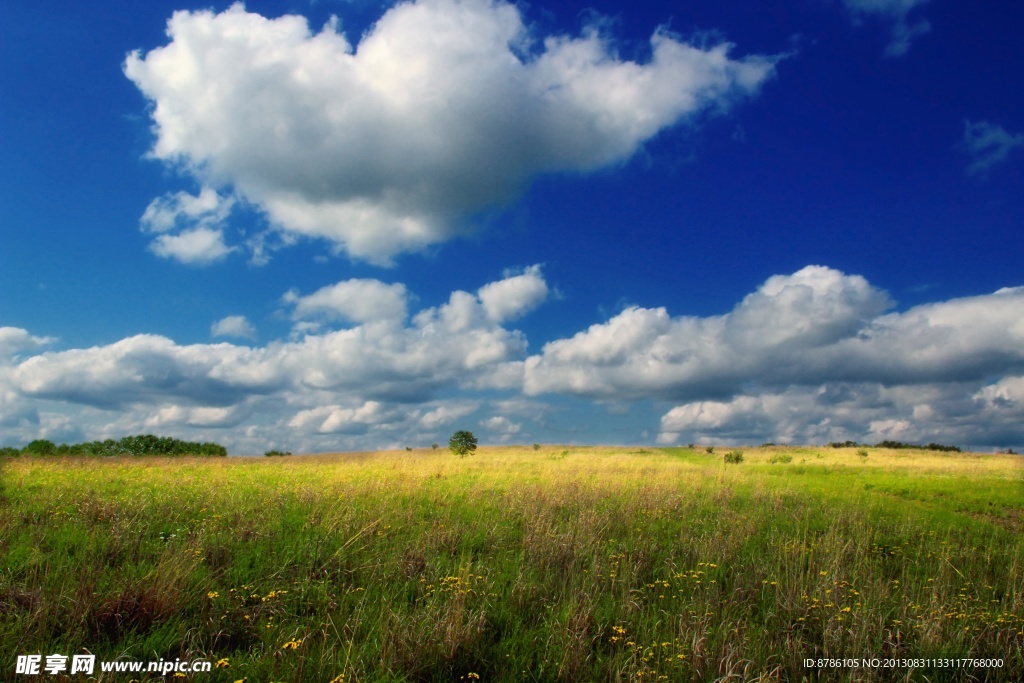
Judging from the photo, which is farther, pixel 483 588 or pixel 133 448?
pixel 133 448

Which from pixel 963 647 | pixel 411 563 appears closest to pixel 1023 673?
pixel 963 647

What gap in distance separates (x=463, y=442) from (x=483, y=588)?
44.1 metres

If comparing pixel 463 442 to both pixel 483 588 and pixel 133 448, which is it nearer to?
pixel 133 448

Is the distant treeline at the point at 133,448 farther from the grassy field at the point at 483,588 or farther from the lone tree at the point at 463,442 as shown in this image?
the grassy field at the point at 483,588

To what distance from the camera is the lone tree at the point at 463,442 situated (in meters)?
50.5

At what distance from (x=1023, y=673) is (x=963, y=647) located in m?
0.60

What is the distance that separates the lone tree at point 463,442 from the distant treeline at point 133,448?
2050 centimetres

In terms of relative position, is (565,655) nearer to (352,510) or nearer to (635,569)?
(635,569)

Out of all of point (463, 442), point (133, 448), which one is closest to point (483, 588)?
point (463, 442)

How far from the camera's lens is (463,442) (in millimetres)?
51750

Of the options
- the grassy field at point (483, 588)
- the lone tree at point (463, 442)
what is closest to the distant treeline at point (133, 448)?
the lone tree at point (463, 442)

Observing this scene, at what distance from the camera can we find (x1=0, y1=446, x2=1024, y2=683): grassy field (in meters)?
6.23

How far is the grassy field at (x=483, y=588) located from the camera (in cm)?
623

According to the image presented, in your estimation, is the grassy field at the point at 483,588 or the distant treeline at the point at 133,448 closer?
the grassy field at the point at 483,588
